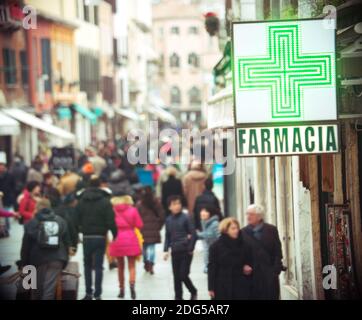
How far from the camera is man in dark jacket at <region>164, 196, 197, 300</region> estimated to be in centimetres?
1544

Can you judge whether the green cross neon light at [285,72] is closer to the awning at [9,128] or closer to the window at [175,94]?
the awning at [9,128]

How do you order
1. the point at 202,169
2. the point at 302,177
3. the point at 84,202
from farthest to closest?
the point at 202,169 → the point at 84,202 → the point at 302,177

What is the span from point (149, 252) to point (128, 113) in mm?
44832

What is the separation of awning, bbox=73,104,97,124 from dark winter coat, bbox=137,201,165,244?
28007mm

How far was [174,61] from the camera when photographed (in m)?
107

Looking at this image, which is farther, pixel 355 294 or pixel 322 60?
pixel 355 294

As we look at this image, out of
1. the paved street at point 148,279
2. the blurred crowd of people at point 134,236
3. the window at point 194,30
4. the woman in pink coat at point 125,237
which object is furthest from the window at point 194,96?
the woman in pink coat at point 125,237

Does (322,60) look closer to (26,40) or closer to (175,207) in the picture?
(175,207)

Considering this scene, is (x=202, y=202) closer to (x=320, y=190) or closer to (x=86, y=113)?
(x=320, y=190)

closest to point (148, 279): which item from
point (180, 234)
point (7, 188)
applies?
point (180, 234)

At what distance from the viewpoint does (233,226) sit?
41.3 ft

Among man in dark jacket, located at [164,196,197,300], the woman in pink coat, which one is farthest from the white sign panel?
the woman in pink coat

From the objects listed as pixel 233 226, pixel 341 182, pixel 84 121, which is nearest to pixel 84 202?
pixel 233 226
